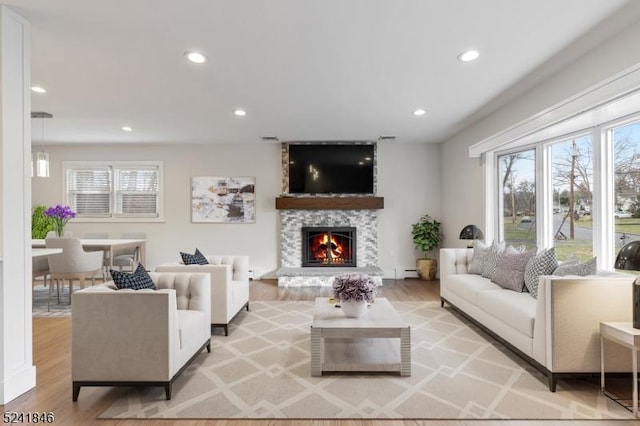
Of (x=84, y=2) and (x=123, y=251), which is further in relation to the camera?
(x=123, y=251)

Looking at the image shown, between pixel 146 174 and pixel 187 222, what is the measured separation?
4.04ft

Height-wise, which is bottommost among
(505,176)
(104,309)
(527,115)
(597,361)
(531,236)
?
(597,361)

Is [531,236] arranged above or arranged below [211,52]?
below

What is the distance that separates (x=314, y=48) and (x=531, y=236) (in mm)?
3641

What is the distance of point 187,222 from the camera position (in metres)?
6.82

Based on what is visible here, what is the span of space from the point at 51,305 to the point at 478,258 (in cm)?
576

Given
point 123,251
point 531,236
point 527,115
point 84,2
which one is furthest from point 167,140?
point 531,236

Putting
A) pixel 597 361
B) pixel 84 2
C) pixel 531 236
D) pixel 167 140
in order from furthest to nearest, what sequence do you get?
pixel 167 140, pixel 531 236, pixel 597 361, pixel 84 2

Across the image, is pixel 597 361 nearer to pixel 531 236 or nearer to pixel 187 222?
pixel 531 236

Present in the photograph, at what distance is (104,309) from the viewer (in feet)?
7.64

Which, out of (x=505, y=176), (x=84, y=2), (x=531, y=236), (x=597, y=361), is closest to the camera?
(x=84, y=2)

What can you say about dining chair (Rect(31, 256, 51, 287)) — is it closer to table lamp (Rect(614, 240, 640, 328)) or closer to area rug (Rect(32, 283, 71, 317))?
area rug (Rect(32, 283, 71, 317))

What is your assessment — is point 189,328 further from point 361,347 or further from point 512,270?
point 512,270

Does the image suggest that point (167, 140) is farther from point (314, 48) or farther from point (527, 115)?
point (527, 115)
